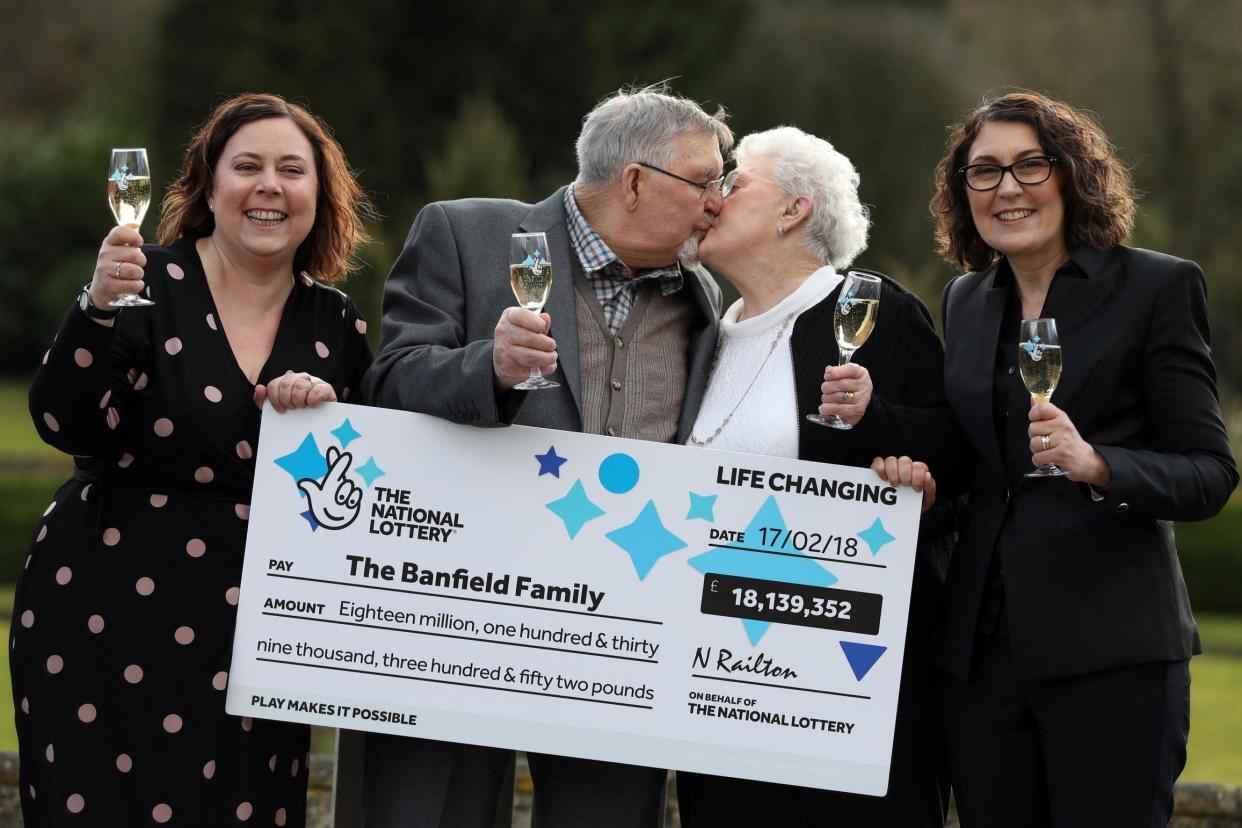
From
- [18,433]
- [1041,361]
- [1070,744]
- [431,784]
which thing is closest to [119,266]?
[431,784]

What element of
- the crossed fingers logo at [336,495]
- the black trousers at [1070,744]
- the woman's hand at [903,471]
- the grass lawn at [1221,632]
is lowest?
the grass lawn at [1221,632]

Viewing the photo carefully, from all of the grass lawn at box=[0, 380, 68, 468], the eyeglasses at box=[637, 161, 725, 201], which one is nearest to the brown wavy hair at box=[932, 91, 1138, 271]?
the eyeglasses at box=[637, 161, 725, 201]

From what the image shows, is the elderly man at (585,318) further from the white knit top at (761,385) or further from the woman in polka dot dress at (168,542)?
the woman in polka dot dress at (168,542)

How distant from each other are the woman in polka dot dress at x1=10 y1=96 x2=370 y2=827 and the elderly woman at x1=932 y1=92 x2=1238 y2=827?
180 centimetres

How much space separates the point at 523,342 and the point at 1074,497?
1.45 m

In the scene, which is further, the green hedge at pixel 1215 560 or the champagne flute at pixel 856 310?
the green hedge at pixel 1215 560

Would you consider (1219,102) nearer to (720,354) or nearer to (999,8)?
(999,8)

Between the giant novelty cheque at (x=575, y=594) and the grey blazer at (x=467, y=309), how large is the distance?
12cm

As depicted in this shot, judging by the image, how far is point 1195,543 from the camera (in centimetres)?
1347

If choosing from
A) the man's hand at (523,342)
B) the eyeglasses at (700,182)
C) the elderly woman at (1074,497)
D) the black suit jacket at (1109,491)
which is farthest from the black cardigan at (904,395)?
the man's hand at (523,342)

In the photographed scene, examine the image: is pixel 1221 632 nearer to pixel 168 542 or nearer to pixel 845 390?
pixel 845 390

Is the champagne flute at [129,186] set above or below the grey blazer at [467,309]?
above

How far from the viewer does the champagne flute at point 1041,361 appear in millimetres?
3600

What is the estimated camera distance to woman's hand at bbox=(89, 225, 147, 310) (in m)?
3.58
